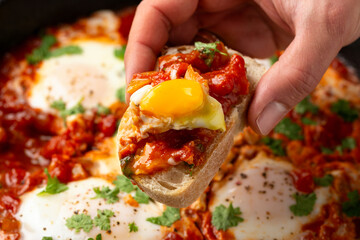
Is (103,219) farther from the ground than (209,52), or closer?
closer

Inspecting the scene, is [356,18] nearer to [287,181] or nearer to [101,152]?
[287,181]

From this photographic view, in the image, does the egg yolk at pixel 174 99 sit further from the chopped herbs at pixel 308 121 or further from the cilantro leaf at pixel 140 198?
the chopped herbs at pixel 308 121

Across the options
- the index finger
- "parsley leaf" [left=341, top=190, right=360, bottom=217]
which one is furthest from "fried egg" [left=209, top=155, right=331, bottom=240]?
the index finger

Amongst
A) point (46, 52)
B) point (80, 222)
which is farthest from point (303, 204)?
point (46, 52)

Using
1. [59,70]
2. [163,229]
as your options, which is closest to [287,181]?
[163,229]

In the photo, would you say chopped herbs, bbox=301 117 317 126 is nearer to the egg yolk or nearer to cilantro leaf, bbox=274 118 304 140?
cilantro leaf, bbox=274 118 304 140

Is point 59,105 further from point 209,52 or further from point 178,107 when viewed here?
point 178,107

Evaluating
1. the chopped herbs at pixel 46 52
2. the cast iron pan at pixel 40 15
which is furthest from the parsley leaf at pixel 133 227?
the cast iron pan at pixel 40 15
